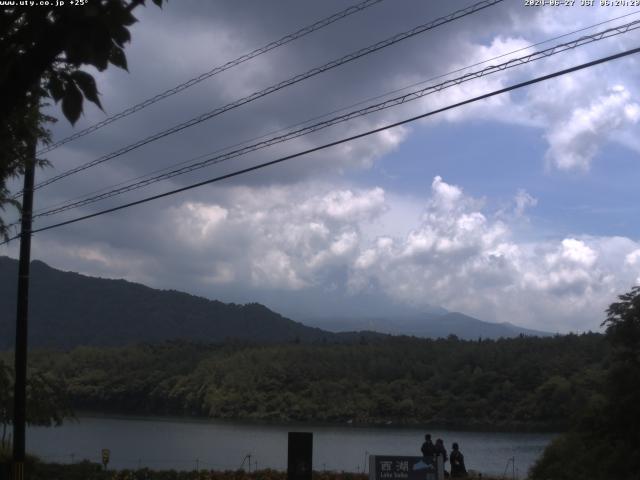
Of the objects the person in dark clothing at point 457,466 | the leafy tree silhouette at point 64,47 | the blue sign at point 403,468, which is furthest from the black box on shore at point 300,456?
the person in dark clothing at point 457,466

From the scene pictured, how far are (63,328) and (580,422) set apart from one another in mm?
164258

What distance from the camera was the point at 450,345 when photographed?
85938 millimetres

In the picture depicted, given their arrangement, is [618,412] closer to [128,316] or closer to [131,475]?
[131,475]

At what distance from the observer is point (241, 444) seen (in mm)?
49531

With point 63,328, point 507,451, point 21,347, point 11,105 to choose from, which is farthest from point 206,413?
point 63,328

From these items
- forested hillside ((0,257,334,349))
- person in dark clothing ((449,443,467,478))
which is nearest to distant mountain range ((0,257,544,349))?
forested hillside ((0,257,334,349))

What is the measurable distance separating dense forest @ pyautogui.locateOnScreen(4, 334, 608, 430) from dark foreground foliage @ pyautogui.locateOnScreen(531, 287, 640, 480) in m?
35.0

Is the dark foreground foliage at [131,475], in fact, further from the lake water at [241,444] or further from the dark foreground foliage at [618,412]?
the lake water at [241,444]

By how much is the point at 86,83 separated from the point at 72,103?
0.47 feet

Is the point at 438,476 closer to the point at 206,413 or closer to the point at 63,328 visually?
the point at 206,413

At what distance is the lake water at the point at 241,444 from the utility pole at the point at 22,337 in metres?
11.8

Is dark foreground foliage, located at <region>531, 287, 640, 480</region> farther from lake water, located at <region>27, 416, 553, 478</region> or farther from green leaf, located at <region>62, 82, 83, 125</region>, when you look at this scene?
green leaf, located at <region>62, 82, 83, 125</region>

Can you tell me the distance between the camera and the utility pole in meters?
20.1

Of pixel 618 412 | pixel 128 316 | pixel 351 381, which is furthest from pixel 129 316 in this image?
pixel 618 412
